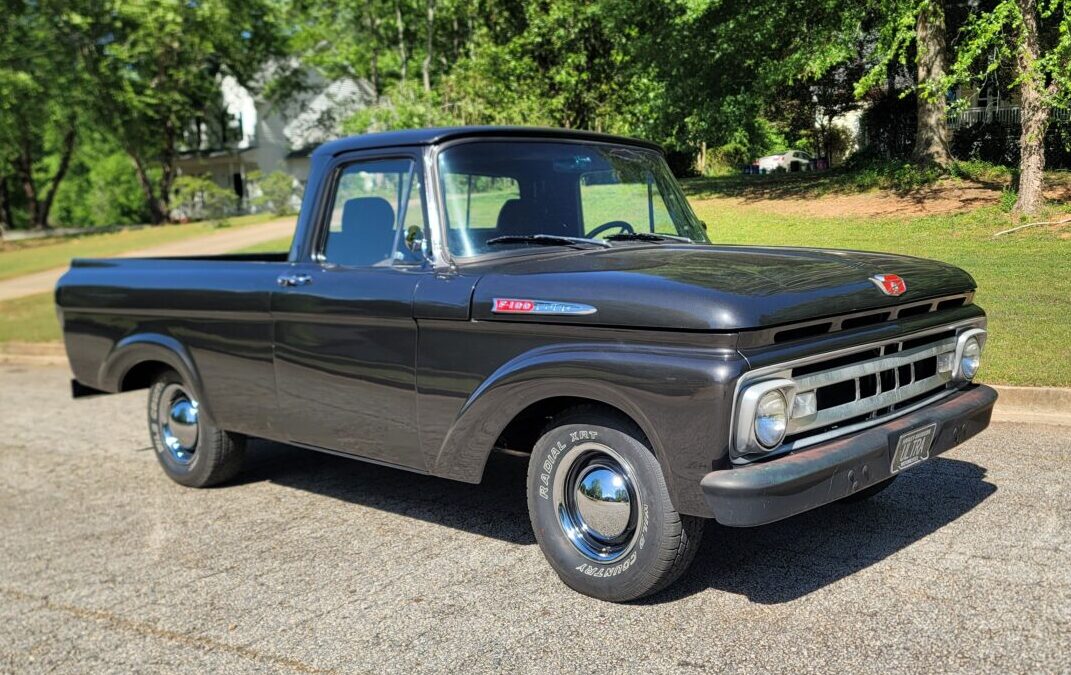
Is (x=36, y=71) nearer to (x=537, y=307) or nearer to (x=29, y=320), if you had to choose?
(x=29, y=320)

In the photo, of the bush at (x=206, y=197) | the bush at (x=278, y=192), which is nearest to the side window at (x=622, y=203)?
the bush at (x=278, y=192)

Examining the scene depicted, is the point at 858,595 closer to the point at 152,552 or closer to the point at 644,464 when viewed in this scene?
the point at 644,464

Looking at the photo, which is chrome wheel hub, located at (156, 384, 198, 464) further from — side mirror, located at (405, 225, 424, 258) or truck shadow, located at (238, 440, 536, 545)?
side mirror, located at (405, 225, 424, 258)

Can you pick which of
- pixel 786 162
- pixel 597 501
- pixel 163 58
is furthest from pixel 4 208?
pixel 597 501

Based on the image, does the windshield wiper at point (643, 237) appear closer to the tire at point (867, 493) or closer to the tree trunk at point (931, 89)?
the tire at point (867, 493)

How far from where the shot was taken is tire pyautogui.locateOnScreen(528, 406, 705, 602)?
12.1ft

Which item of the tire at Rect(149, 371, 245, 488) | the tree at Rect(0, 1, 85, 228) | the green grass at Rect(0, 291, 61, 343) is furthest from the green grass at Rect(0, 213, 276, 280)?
the tire at Rect(149, 371, 245, 488)

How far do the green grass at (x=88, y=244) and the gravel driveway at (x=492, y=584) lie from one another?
76.9 ft

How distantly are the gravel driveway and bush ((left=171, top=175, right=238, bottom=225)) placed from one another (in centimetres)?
3156

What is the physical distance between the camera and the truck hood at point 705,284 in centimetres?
347

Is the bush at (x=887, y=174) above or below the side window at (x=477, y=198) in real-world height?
below

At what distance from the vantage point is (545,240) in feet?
15.3

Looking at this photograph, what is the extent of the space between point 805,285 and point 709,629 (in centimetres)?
134

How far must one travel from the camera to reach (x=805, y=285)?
3.69 metres
